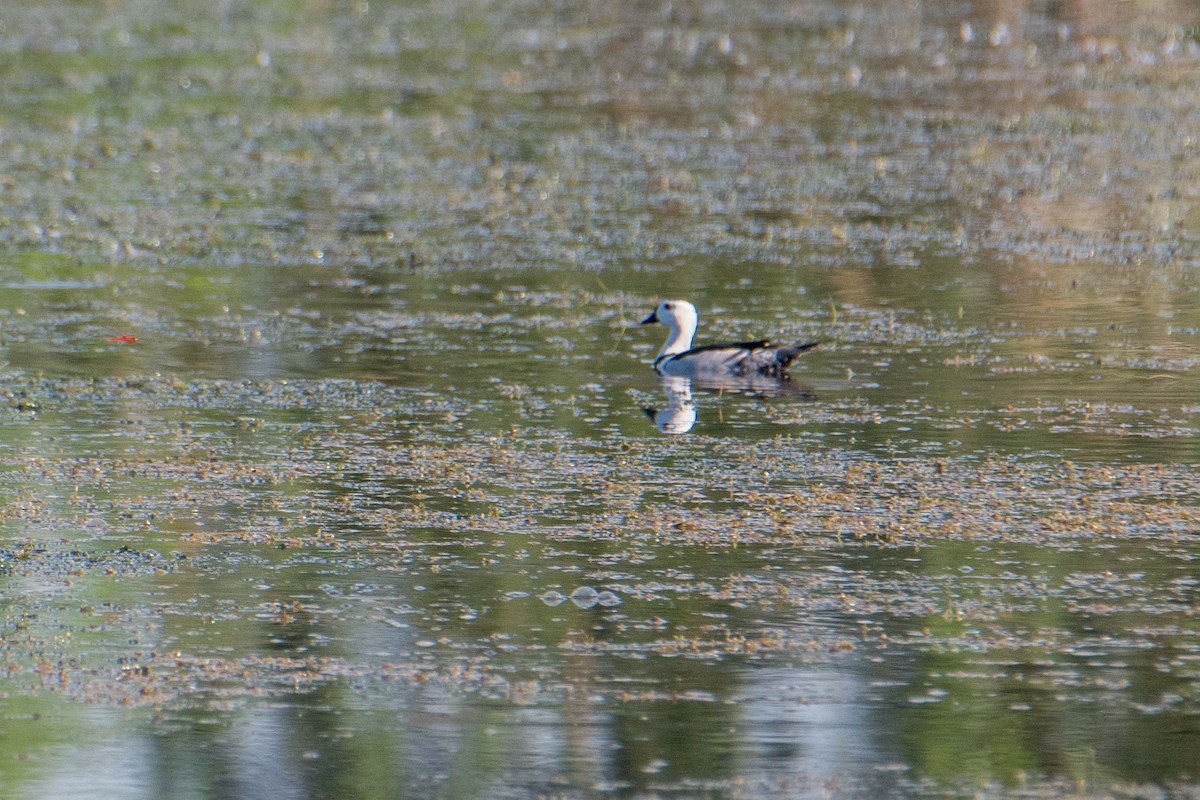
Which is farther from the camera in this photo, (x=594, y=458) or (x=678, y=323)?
(x=678, y=323)

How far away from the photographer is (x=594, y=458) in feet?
32.6

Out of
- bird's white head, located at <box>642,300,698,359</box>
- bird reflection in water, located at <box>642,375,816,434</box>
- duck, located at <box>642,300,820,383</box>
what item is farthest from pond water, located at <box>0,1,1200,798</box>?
bird's white head, located at <box>642,300,698,359</box>

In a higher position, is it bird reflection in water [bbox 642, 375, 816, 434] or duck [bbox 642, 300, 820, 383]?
duck [bbox 642, 300, 820, 383]

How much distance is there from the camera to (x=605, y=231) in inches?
656

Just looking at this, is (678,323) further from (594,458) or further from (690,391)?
(594,458)

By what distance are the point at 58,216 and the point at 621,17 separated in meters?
18.7

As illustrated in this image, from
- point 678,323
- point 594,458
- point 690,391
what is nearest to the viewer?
point 594,458

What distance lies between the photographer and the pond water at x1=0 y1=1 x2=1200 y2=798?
649 cm

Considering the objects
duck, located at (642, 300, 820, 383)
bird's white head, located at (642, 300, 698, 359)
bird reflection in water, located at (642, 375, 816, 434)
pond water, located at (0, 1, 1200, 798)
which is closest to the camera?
pond water, located at (0, 1, 1200, 798)

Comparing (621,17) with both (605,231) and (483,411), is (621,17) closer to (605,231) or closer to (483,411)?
(605,231)

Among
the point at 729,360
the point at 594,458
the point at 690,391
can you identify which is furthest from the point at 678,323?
the point at 594,458

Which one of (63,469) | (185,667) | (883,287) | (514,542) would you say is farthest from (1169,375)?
(185,667)

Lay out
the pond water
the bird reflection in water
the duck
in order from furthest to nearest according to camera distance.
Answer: the duck, the bird reflection in water, the pond water

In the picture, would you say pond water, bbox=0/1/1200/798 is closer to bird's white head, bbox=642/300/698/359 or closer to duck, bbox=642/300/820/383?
duck, bbox=642/300/820/383
